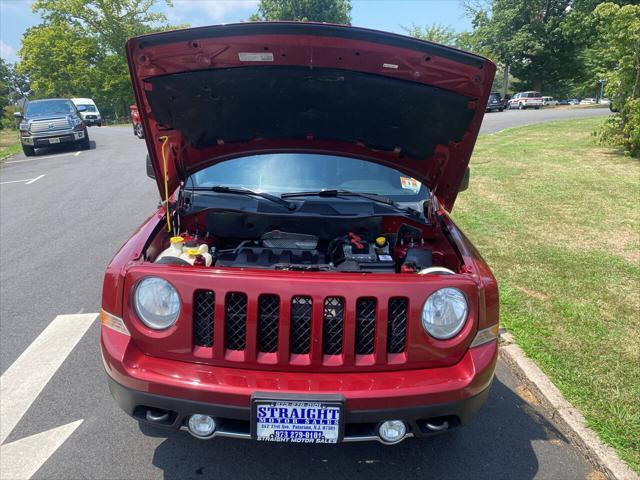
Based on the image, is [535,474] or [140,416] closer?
[140,416]

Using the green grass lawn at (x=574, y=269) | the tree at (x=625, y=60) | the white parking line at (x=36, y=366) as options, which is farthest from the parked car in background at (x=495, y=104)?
the white parking line at (x=36, y=366)

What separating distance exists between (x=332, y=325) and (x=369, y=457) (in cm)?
94

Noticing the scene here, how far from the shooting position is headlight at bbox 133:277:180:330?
6.95 feet

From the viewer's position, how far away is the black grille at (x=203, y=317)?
210 centimetres

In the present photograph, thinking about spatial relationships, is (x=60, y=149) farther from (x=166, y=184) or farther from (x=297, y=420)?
(x=297, y=420)

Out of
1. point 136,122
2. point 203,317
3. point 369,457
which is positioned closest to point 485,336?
point 369,457

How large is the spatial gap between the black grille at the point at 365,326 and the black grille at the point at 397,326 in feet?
0.24

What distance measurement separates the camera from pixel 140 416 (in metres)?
2.11

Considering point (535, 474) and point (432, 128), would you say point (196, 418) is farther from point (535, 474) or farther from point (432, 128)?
point (432, 128)

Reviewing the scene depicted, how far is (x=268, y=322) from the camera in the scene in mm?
2139

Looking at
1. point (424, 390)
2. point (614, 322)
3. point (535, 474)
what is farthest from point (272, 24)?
point (614, 322)

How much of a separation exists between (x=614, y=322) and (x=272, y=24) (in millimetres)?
3523

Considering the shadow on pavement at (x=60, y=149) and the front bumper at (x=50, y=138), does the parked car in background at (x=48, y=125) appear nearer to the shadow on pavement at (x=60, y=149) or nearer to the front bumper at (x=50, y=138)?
the front bumper at (x=50, y=138)

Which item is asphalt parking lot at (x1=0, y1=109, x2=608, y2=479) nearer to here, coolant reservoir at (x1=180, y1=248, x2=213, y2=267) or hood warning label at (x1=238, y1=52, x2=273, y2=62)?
coolant reservoir at (x1=180, y1=248, x2=213, y2=267)
